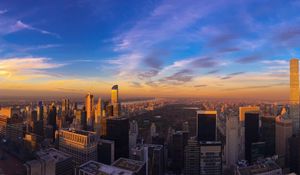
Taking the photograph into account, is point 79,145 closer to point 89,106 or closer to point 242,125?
point 89,106

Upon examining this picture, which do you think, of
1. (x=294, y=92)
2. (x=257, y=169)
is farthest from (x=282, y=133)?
(x=257, y=169)

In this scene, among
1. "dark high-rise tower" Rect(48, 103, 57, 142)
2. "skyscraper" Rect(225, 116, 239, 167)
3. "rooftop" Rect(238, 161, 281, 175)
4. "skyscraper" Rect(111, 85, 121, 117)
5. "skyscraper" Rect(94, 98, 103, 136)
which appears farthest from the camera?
"skyscraper" Rect(111, 85, 121, 117)

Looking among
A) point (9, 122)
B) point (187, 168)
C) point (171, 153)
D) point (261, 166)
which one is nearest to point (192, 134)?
point (171, 153)

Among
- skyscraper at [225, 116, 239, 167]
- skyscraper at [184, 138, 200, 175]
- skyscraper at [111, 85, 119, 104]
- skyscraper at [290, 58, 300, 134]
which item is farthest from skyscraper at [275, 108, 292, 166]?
skyscraper at [111, 85, 119, 104]

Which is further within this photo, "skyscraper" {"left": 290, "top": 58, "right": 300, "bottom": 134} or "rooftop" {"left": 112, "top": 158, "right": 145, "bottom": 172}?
"skyscraper" {"left": 290, "top": 58, "right": 300, "bottom": 134}

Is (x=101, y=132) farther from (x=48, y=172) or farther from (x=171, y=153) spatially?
(x=48, y=172)

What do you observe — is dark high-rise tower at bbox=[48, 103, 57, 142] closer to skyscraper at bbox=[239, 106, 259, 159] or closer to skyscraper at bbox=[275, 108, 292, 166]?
skyscraper at bbox=[239, 106, 259, 159]

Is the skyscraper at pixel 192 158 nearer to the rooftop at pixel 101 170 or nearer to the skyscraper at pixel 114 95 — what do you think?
the rooftop at pixel 101 170

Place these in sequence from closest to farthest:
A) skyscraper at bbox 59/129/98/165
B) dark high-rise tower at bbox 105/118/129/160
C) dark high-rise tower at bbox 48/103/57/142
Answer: skyscraper at bbox 59/129/98/165, dark high-rise tower at bbox 105/118/129/160, dark high-rise tower at bbox 48/103/57/142

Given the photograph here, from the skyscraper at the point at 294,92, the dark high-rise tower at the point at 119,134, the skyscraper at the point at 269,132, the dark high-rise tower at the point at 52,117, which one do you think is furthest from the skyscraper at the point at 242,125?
the dark high-rise tower at the point at 52,117

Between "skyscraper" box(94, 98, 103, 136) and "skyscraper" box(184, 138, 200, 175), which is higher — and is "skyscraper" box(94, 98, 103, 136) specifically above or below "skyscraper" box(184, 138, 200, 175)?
above
